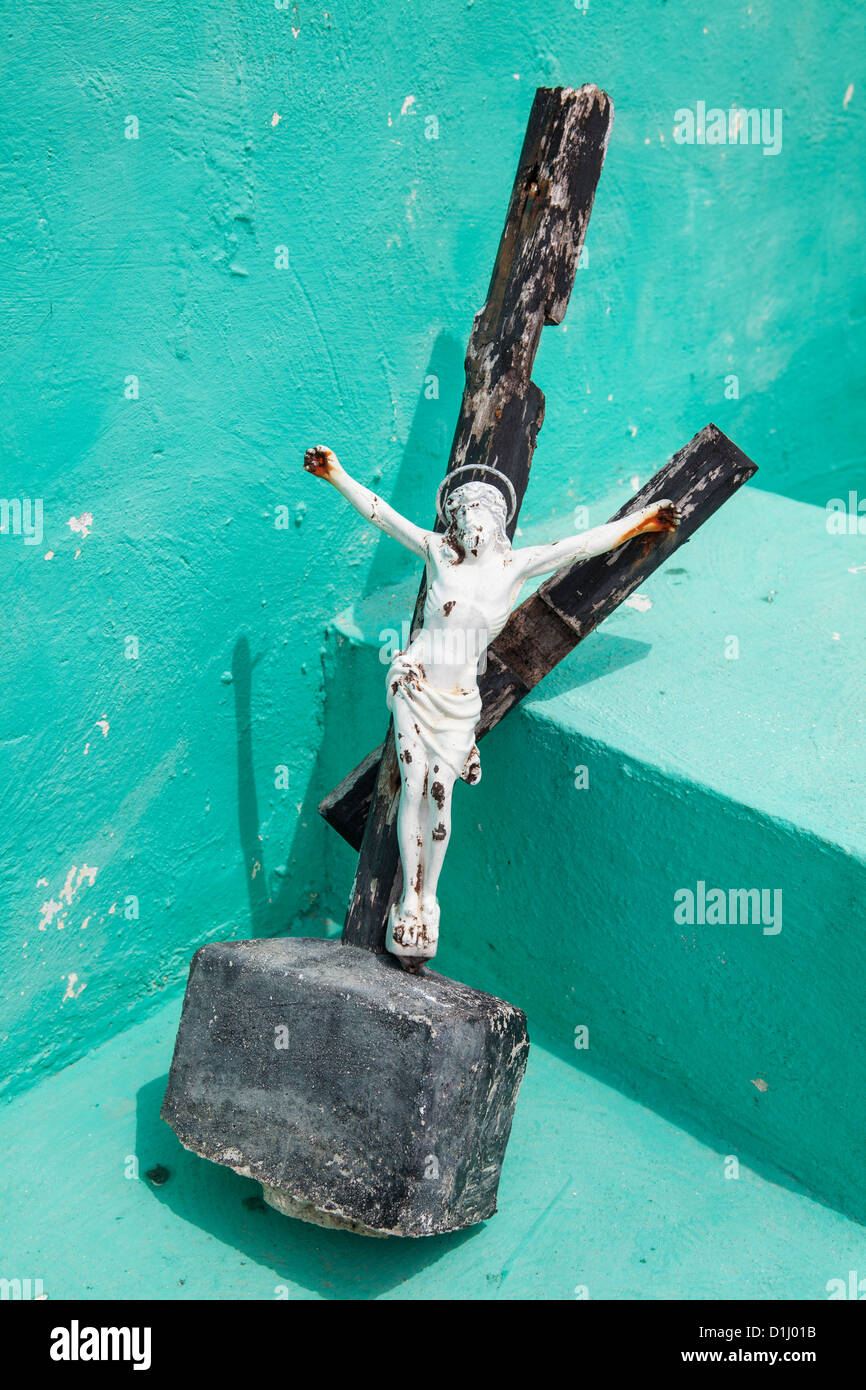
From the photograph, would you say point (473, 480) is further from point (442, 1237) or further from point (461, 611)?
point (442, 1237)

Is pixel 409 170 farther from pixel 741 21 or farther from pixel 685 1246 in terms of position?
pixel 685 1246

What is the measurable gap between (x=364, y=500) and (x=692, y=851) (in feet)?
4.17

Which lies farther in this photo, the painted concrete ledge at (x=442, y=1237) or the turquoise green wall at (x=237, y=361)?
the turquoise green wall at (x=237, y=361)

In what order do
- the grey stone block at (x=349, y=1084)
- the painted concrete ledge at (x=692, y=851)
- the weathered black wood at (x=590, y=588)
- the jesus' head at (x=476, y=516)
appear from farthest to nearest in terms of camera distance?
the weathered black wood at (x=590, y=588), the painted concrete ledge at (x=692, y=851), the jesus' head at (x=476, y=516), the grey stone block at (x=349, y=1084)

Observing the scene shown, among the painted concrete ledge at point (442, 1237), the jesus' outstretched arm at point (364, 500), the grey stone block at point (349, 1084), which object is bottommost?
the painted concrete ledge at point (442, 1237)

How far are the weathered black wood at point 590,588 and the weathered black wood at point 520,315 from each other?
238 millimetres

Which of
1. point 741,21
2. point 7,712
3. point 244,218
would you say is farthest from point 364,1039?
point 741,21

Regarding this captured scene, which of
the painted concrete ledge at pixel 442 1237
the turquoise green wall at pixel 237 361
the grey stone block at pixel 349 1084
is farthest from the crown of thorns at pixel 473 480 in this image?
the painted concrete ledge at pixel 442 1237

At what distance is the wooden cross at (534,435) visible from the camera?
3.27 m

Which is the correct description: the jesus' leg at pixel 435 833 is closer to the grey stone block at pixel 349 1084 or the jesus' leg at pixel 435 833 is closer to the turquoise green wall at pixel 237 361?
the grey stone block at pixel 349 1084

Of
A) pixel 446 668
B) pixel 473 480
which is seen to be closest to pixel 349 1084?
pixel 446 668

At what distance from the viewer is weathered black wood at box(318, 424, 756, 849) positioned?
330 centimetres

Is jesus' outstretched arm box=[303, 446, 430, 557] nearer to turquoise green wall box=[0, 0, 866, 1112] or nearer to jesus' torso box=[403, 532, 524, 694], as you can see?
jesus' torso box=[403, 532, 524, 694]

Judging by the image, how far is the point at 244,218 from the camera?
3.47 metres
